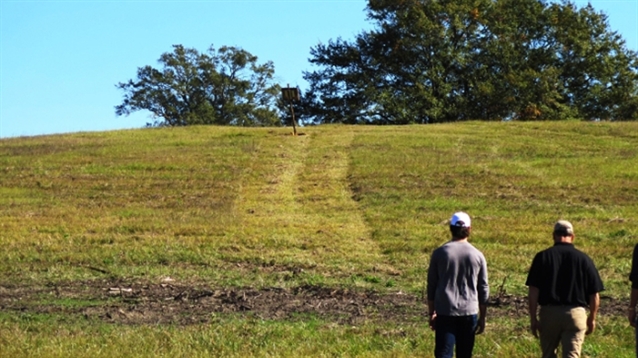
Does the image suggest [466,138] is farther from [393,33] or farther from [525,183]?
[393,33]

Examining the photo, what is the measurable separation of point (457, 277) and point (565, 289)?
0.97 m

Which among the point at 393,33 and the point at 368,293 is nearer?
the point at 368,293

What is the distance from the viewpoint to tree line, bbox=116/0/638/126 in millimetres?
59406

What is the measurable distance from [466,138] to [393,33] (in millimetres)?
21420

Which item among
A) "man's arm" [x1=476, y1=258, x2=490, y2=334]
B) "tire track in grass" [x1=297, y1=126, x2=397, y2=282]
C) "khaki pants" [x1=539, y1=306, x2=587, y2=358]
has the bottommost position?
"tire track in grass" [x1=297, y1=126, x2=397, y2=282]

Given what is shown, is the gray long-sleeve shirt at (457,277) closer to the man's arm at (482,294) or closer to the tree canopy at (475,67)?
the man's arm at (482,294)

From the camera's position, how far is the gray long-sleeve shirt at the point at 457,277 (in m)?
8.33

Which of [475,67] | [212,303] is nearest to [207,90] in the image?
[475,67]

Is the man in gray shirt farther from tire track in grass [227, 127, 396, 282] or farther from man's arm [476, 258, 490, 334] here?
tire track in grass [227, 127, 396, 282]

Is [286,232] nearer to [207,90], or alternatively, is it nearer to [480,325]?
[480,325]

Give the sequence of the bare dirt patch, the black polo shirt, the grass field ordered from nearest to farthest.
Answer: the black polo shirt < the grass field < the bare dirt patch

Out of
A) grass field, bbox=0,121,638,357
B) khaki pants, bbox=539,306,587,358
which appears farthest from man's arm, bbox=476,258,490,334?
grass field, bbox=0,121,638,357

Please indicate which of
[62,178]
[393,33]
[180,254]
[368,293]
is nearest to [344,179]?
[62,178]

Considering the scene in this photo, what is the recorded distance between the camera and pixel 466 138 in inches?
1652
